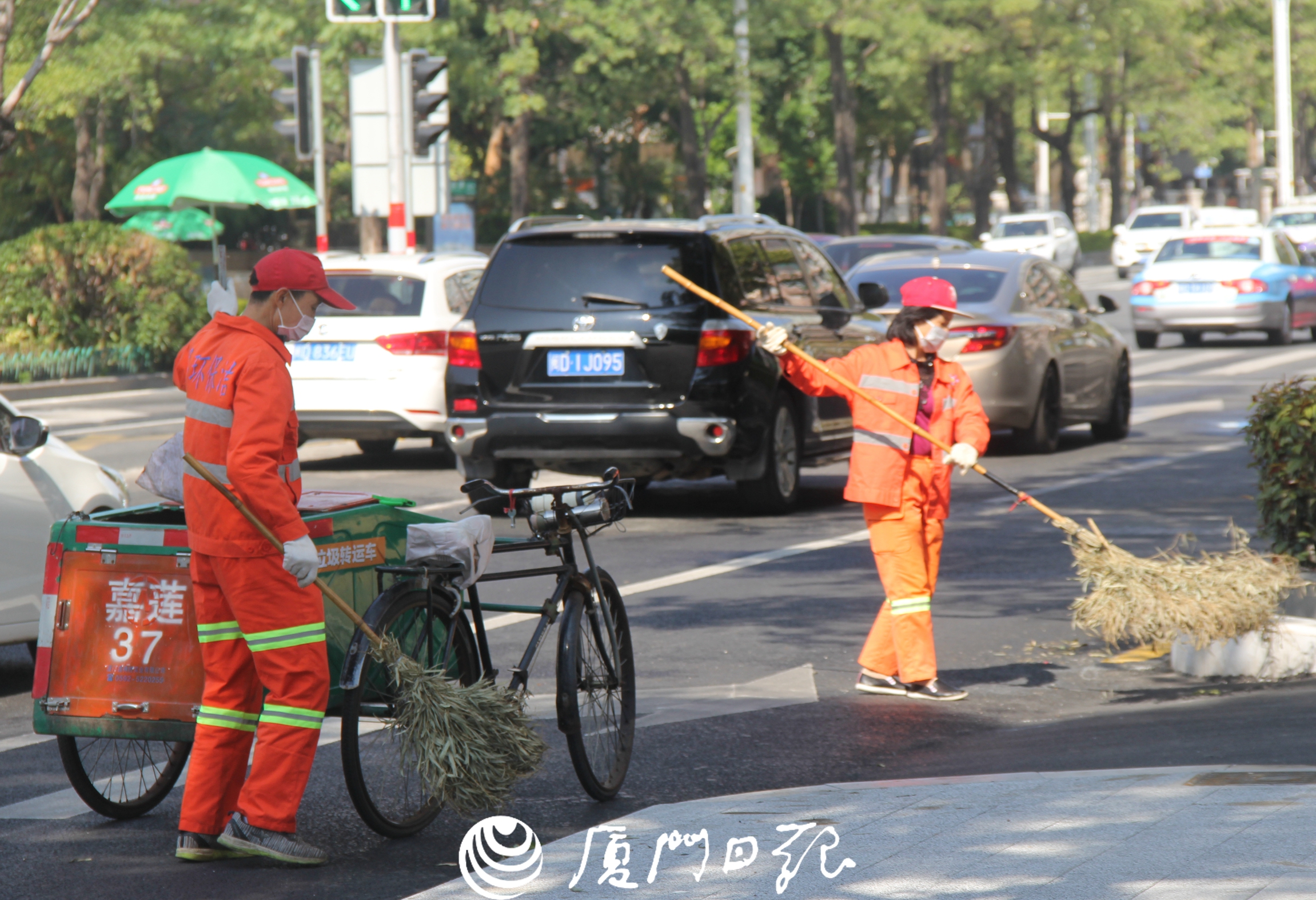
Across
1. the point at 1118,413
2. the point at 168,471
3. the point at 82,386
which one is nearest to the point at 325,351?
the point at 1118,413

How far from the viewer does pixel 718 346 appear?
10.7 meters

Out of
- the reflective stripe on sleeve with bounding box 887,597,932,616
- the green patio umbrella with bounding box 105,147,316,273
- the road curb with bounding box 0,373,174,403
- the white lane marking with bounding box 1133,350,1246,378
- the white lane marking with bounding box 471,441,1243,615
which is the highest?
the green patio umbrella with bounding box 105,147,316,273

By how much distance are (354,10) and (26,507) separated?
10.8 metres

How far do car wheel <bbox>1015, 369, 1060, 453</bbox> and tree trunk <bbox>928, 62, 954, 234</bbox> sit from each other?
129 feet

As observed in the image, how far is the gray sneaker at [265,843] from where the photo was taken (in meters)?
4.76

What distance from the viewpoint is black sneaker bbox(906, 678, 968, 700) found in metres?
6.98

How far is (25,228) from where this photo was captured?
40.0m

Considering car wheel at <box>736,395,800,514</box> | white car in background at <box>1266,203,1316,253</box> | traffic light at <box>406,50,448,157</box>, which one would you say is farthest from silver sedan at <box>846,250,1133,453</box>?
white car in background at <box>1266,203,1316,253</box>

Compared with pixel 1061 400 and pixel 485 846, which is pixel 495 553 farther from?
pixel 1061 400

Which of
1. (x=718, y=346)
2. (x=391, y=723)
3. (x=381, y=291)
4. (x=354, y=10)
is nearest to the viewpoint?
(x=391, y=723)

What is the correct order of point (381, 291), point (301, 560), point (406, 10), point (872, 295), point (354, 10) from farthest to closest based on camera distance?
1. point (354, 10)
2. point (406, 10)
3. point (381, 291)
4. point (872, 295)
5. point (301, 560)

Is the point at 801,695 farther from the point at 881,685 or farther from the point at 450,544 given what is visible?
the point at 450,544

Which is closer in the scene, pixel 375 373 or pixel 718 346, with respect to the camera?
pixel 718 346

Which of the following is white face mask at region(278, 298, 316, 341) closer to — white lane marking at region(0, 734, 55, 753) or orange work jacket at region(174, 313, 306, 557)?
orange work jacket at region(174, 313, 306, 557)
